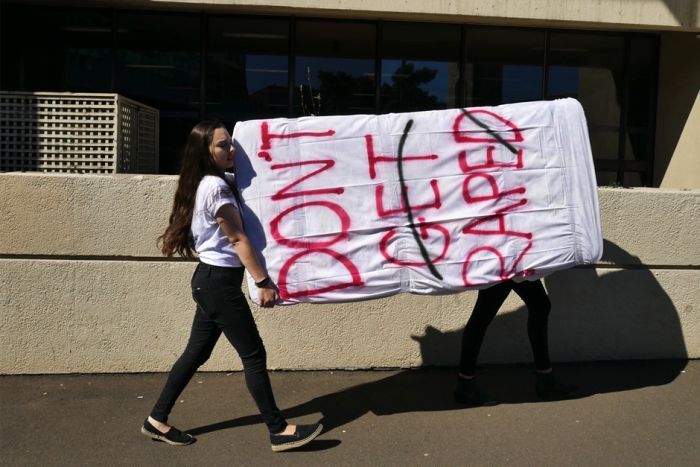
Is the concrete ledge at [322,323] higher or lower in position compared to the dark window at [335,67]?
lower

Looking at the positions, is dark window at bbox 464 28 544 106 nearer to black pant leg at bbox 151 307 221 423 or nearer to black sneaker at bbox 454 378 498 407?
black sneaker at bbox 454 378 498 407

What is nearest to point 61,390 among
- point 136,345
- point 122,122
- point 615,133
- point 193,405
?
point 136,345

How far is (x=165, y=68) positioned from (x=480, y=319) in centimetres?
557

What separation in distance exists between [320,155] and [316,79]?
4.65 meters

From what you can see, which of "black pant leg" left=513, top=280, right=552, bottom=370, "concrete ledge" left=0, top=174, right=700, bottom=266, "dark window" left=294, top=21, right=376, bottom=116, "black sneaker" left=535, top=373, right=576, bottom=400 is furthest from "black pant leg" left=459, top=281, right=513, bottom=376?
"dark window" left=294, top=21, right=376, bottom=116

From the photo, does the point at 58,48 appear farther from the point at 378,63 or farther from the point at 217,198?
the point at 217,198

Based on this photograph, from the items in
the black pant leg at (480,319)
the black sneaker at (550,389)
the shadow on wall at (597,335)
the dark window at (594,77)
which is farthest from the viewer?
the dark window at (594,77)

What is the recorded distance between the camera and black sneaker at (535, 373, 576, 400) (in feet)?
14.8

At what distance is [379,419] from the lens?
4234 mm

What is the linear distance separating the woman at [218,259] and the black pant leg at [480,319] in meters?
1.10

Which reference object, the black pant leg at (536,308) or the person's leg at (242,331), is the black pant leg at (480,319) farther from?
the person's leg at (242,331)

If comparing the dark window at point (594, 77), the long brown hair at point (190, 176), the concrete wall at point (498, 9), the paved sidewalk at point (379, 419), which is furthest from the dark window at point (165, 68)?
the long brown hair at point (190, 176)

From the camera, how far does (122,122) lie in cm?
539

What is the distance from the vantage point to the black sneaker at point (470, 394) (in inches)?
174
